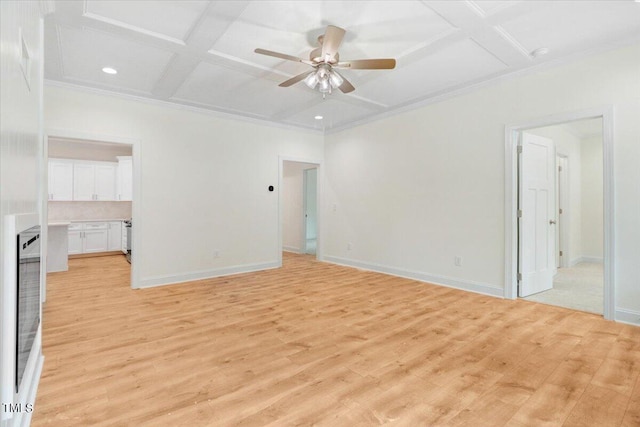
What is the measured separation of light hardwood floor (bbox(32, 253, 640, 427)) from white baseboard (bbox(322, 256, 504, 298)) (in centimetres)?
20

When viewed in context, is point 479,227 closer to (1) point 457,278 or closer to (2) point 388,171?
(1) point 457,278

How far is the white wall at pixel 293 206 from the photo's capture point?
25.8 feet

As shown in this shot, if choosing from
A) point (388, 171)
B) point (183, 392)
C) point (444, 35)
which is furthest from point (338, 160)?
point (183, 392)

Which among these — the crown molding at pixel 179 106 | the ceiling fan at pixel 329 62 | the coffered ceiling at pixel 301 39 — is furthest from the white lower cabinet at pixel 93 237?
the ceiling fan at pixel 329 62

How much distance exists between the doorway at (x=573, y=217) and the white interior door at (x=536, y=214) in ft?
0.07

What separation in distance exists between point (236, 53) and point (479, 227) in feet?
12.1

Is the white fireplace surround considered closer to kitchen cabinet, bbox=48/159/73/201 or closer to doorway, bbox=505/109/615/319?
doorway, bbox=505/109/615/319

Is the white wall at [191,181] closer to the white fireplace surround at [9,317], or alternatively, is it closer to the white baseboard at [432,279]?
the white baseboard at [432,279]

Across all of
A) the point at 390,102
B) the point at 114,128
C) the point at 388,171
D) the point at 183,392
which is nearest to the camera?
the point at 183,392

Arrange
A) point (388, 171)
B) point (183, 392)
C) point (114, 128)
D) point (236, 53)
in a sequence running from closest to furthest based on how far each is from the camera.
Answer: point (183, 392) < point (236, 53) < point (114, 128) < point (388, 171)

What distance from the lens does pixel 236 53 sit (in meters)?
3.31

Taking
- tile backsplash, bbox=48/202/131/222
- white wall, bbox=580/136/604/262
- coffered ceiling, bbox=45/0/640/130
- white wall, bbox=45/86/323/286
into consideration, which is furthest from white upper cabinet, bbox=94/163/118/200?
white wall, bbox=580/136/604/262

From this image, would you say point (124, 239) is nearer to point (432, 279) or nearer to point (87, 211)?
point (87, 211)

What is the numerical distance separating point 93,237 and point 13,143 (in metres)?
7.52
